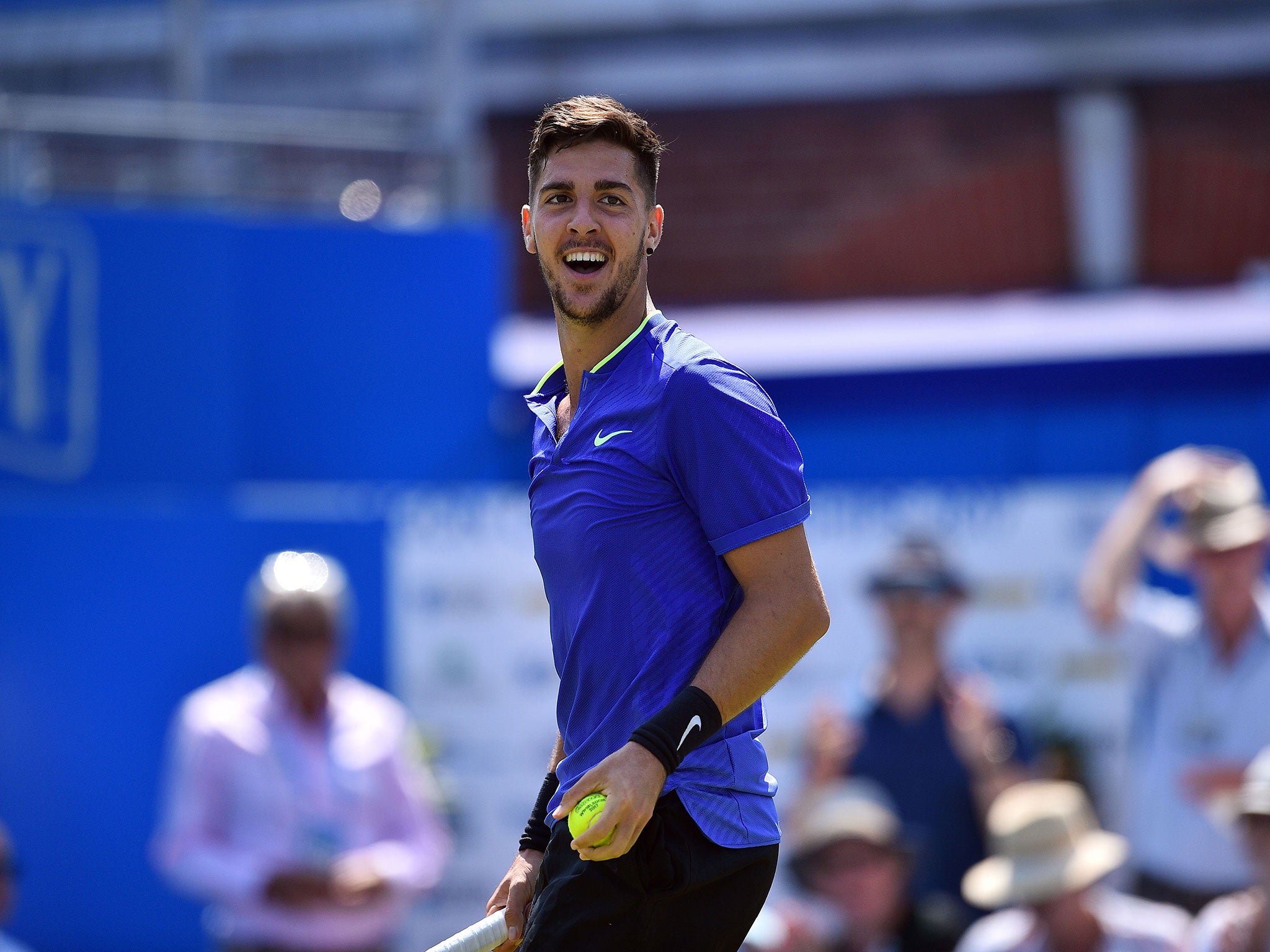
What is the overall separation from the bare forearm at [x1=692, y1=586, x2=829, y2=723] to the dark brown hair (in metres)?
0.57

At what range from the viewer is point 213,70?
7.57 metres

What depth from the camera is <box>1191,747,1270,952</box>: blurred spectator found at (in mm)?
4359

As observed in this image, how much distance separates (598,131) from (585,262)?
17 cm

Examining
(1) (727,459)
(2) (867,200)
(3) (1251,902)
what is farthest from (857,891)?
(2) (867,200)

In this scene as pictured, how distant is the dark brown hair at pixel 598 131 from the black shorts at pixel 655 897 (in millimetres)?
816

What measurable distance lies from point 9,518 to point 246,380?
1.09m

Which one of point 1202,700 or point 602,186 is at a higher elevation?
point 602,186

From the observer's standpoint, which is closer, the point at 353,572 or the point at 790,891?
the point at 790,891

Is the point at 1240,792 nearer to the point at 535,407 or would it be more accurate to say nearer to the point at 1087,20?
the point at 535,407

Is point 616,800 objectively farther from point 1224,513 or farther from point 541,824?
point 1224,513

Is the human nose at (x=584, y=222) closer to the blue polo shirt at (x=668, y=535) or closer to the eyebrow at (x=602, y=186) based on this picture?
the eyebrow at (x=602, y=186)

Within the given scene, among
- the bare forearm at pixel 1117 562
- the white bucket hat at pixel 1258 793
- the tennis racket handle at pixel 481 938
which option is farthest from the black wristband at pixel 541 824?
the bare forearm at pixel 1117 562

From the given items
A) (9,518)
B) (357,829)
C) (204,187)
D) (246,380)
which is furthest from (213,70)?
(357,829)

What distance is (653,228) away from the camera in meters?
2.27
